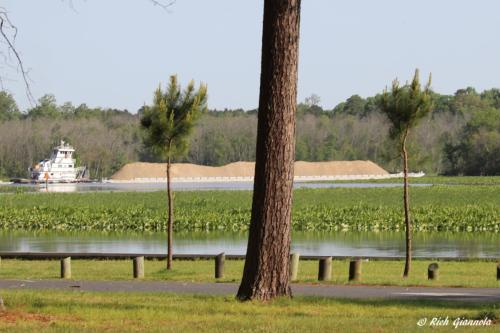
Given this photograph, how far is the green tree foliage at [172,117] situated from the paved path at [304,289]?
218 inches

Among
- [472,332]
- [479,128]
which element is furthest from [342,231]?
[479,128]

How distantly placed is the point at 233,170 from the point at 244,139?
19.2 meters

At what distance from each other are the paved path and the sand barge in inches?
5130

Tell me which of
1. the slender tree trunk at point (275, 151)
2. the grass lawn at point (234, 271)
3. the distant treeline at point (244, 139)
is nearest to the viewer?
the slender tree trunk at point (275, 151)

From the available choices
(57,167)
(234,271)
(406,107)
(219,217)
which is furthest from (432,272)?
(57,167)

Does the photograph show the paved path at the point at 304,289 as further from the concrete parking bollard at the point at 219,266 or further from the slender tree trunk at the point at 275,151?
the slender tree trunk at the point at 275,151

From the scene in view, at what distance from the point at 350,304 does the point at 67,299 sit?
434cm

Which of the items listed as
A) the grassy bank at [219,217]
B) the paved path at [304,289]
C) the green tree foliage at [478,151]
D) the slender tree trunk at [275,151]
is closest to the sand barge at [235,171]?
the green tree foliage at [478,151]

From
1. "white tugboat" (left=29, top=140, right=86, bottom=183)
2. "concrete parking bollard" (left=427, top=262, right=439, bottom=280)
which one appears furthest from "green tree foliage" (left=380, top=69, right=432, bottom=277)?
"white tugboat" (left=29, top=140, right=86, bottom=183)

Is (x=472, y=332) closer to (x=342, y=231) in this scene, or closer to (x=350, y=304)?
(x=350, y=304)

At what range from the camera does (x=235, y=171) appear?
163875mm

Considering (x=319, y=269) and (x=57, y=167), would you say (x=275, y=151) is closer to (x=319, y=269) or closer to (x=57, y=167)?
(x=319, y=269)

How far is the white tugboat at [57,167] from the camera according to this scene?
446ft

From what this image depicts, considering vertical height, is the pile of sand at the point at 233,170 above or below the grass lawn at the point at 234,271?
above
